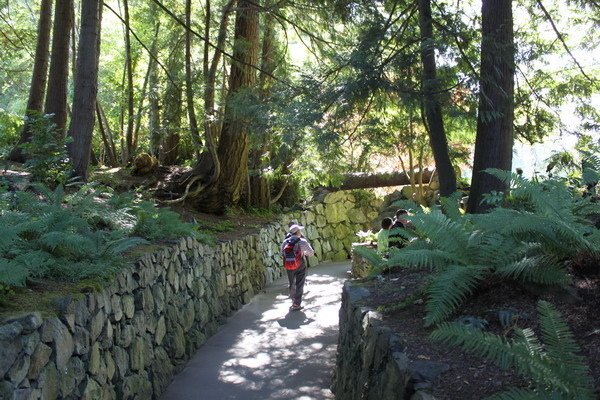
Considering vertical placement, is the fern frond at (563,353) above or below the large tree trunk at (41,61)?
below

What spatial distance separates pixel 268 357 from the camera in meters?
8.09

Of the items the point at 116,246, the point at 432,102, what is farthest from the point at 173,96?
the point at 116,246

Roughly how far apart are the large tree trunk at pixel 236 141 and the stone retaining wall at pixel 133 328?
1286 millimetres

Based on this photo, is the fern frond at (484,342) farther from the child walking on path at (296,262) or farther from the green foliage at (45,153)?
the child walking on path at (296,262)

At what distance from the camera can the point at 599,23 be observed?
9656 millimetres

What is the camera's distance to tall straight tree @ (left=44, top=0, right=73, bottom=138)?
10.4m

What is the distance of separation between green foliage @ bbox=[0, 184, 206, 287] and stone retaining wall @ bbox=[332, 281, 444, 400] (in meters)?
2.26

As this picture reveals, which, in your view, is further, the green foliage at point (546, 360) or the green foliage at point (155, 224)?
the green foliage at point (155, 224)

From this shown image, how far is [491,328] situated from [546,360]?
115cm

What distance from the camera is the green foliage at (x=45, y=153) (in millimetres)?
8484

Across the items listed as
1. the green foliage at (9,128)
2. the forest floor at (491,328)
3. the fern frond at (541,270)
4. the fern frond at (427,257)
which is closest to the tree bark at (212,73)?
the green foliage at (9,128)

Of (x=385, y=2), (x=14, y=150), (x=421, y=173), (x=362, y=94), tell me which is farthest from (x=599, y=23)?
(x=14, y=150)

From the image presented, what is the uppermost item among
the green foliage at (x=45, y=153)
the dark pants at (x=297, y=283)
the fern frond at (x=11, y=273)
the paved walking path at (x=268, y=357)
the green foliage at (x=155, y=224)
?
the green foliage at (x=45, y=153)

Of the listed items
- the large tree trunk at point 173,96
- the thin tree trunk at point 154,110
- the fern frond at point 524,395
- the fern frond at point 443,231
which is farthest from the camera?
the thin tree trunk at point 154,110
